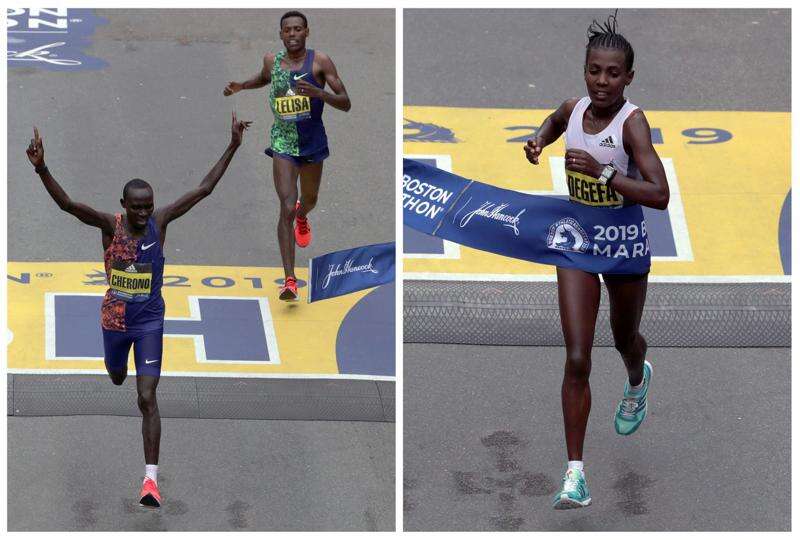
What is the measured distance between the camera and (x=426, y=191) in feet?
25.3

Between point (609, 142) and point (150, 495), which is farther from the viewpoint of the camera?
point (150, 495)

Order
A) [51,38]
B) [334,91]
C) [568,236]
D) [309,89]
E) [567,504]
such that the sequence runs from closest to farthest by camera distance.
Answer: [567,504]
[568,236]
[309,89]
[334,91]
[51,38]

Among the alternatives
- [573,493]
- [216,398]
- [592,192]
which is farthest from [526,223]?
[216,398]

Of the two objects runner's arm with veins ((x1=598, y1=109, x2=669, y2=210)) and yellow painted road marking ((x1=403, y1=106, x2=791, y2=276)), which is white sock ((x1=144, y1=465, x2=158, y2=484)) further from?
yellow painted road marking ((x1=403, y1=106, x2=791, y2=276))

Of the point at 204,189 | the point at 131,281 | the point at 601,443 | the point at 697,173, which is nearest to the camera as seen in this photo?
the point at 131,281

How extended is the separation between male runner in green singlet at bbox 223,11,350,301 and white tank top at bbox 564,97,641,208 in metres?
2.80

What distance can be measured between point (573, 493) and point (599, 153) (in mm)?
1548

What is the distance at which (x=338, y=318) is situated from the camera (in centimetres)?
1034

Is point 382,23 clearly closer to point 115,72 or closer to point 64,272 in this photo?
point 115,72

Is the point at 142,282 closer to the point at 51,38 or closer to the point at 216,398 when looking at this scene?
the point at 216,398

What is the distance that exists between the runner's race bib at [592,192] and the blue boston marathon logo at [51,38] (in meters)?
7.72

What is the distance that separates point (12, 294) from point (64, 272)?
1.53ft

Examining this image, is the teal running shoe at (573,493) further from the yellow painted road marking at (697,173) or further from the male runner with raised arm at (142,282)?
the yellow painted road marking at (697,173)
